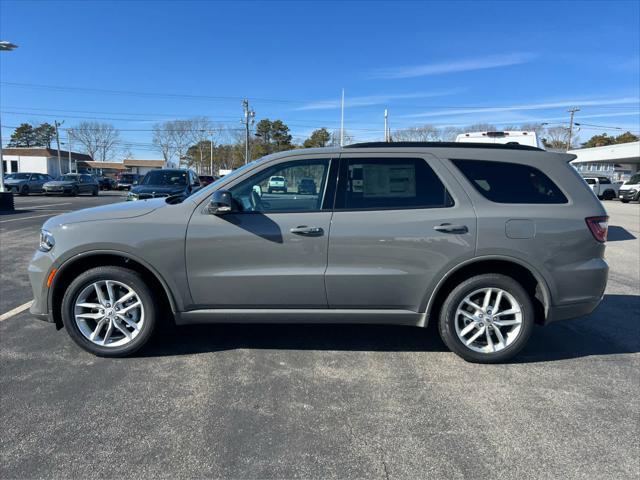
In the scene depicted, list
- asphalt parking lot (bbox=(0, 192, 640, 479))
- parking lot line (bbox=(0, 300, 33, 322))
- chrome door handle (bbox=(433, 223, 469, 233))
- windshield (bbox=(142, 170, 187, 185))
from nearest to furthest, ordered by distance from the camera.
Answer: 1. asphalt parking lot (bbox=(0, 192, 640, 479))
2. chrome door handle (bbox=(433, 223, 469, 233))
3. parking lot line (bbox=(0, 300, 33, 322))
4. windshield (bbox=(142, 170, 187, 185))

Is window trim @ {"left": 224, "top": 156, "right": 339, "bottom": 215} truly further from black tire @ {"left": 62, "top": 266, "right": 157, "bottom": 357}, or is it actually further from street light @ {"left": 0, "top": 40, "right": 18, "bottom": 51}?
street light @ {"left": 0, "top": 40, "right": 18, "bottom": 51}

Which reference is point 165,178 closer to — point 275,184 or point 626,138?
point 275,184

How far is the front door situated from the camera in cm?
360

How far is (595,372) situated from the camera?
368 centimetres

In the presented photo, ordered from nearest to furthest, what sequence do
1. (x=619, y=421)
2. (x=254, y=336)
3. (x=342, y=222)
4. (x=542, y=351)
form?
(x=619, y=421) → (x=342, y=222) → (x=542, y=351) → (x=254, y=336)

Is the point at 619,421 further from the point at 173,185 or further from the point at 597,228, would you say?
the point at 173,185

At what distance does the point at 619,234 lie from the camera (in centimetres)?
1242

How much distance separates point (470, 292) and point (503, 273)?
1.21ft

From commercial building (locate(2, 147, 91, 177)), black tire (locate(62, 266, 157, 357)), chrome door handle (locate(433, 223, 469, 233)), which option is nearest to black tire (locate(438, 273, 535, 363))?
chrome door handle (locate(433, 223, 469, 233))

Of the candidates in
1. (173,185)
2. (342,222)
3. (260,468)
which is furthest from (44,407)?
(173,185)

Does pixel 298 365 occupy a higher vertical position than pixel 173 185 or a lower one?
lower

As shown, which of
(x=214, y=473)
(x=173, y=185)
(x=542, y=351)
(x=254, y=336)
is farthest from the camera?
(x=173, y=185)

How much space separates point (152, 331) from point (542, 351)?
141 inches

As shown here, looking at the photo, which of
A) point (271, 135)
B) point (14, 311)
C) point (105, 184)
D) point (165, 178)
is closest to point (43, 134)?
point (271, 135)
